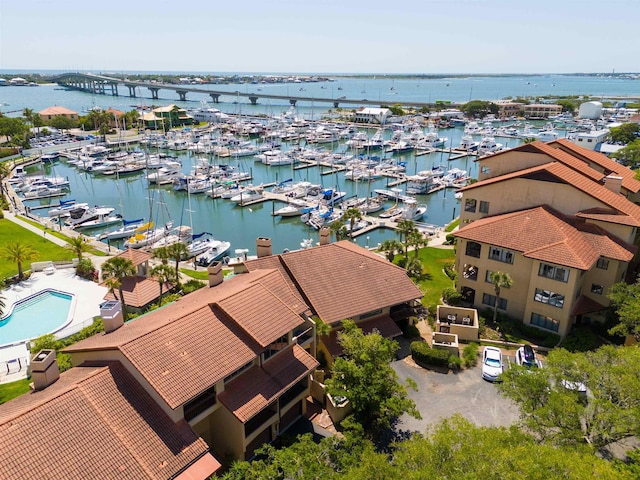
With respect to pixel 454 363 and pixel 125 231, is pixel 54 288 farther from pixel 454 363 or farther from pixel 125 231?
pixel 454 363

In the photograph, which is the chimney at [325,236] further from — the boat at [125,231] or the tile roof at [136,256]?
the boat at [125,231]

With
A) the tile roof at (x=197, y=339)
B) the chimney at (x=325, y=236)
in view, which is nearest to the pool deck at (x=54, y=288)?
the tile roof at (x=197, y=339)

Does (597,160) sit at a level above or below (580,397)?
above

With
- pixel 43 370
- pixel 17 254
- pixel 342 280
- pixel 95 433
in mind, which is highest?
pixel 43 370

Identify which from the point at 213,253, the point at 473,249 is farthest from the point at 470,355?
the point at 213,253

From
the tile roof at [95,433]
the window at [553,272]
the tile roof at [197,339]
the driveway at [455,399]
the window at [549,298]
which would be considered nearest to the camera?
the tile roof at [95,433]

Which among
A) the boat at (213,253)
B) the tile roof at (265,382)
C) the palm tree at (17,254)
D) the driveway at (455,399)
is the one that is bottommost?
the boat at (213,253)

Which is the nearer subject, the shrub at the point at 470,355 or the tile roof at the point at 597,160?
the shrub at the point at 470,355
